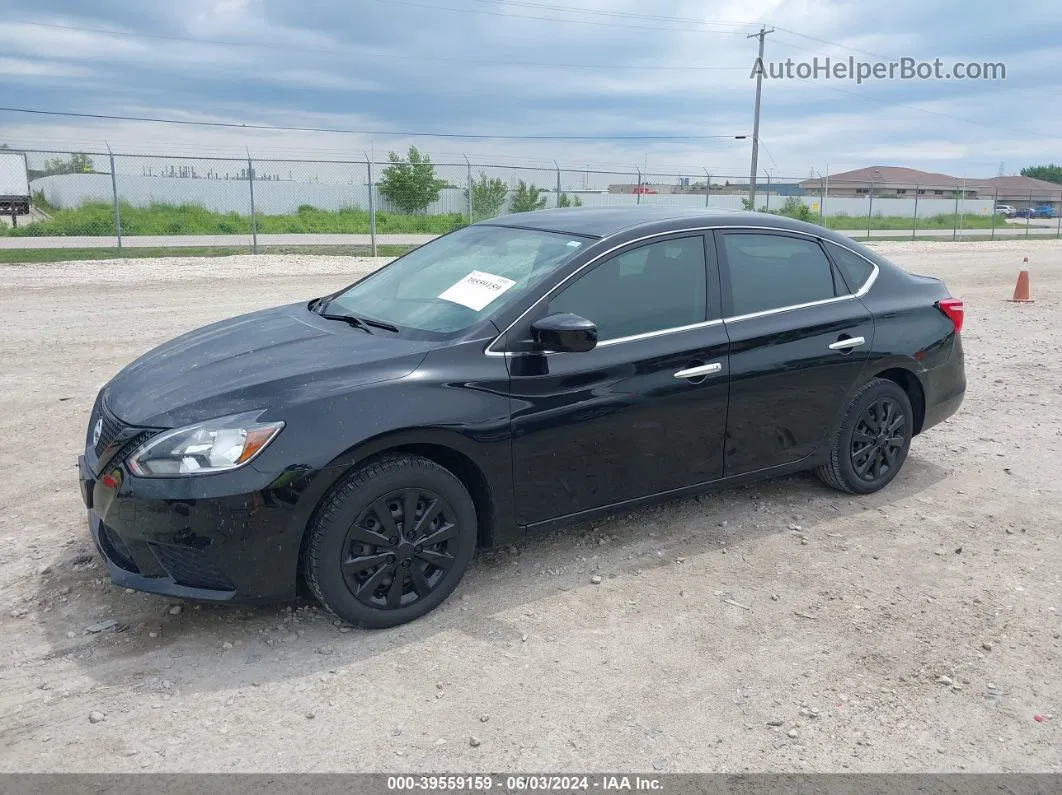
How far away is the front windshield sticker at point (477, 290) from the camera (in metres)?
4.16

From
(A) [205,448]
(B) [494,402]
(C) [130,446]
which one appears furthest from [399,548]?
(C) [130,446]

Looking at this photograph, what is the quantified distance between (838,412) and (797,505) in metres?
0.60

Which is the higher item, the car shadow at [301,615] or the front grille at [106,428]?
the front grille at [106,428]

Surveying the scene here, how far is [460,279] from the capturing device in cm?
445

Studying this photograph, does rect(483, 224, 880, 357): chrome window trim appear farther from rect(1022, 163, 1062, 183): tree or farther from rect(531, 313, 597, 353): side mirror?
rect(1022, 163, 1062, 183): tree

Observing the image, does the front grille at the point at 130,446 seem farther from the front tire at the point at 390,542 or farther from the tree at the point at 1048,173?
the tree at the point at 1048,173

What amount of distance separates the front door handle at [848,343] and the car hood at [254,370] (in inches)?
92.1

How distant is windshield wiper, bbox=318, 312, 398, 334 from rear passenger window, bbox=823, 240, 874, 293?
8.52ft

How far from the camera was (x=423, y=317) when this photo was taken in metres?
4.22

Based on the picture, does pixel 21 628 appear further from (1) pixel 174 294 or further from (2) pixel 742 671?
(1) pixel 174 294

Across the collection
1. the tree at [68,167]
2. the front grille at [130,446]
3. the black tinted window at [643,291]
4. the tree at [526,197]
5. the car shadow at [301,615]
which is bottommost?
the car shadow at [301,615]

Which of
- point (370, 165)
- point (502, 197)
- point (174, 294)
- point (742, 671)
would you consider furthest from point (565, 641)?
point (502, 197)

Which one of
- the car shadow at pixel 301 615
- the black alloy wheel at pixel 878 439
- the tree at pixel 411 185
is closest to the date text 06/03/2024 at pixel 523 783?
the car shadow at pixel 301 615

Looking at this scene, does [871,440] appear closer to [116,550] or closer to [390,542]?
[390,542]
